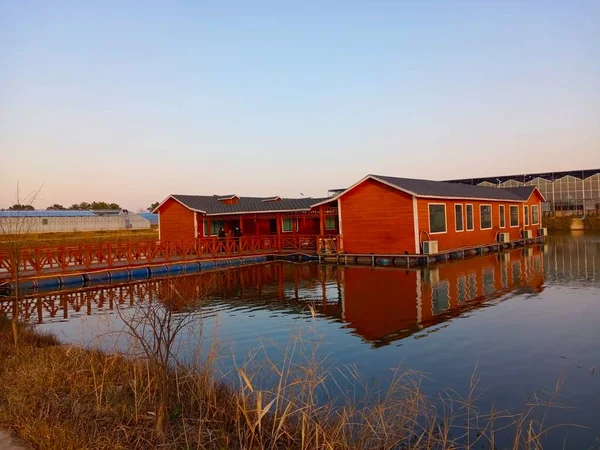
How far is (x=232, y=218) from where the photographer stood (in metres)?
32.3

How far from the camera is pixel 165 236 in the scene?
34.0 meters

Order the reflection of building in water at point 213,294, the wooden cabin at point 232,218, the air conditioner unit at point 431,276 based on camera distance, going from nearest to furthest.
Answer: the reflection of building in water at point 213,294 < the air conditioner unit at point 431,276 < the wooden cabin at point 232,218

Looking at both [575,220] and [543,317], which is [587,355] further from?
[575,220]

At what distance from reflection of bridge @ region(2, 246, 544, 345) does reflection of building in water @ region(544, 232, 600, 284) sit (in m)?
0.76

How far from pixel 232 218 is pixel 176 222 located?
410 centimetres

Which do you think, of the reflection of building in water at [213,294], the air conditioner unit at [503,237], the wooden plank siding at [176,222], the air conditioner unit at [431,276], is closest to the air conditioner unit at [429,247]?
the air conditioner unit at [431,276]

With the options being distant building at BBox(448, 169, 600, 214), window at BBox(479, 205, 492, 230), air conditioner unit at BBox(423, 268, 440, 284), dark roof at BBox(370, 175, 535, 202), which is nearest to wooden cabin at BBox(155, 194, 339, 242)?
dark roof at BBox(370, 175, 535, 202)

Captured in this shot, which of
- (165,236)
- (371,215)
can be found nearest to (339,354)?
(371,215)

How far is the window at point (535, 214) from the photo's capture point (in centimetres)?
3888

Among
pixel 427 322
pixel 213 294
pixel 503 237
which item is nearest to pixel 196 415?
pixel 427 322

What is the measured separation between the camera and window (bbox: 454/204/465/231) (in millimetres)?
27266

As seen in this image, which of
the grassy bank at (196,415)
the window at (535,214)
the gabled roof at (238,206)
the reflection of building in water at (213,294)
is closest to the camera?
the grassy bank at (196,415)

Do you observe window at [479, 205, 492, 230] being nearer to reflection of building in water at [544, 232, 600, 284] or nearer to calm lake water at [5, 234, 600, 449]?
reflection of building in water at [544, 232, 600, 284]

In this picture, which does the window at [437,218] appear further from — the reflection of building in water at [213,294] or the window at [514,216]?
the window at [514,216]
